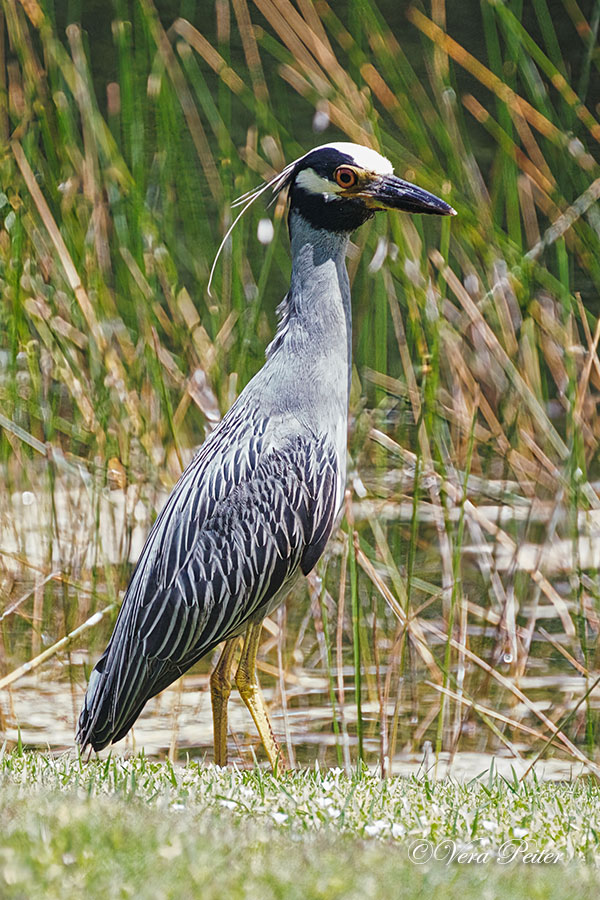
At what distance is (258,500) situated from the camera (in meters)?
3.65

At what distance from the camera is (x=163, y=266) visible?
15.4 ft

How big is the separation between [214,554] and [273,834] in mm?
1202

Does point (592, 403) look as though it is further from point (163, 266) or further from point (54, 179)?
point (54, 179)

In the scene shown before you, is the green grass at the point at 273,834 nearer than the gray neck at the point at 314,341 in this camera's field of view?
Yes

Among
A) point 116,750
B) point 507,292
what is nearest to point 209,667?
point 116,750

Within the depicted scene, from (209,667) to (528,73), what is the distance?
8.54 feet

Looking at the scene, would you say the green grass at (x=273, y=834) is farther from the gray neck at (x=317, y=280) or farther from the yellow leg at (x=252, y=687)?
the gray neck at (x=317, y=280)

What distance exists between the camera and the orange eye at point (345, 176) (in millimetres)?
3549

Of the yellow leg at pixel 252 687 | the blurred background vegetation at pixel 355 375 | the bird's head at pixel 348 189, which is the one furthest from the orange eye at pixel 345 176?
the yellow leg at pixel 252 687

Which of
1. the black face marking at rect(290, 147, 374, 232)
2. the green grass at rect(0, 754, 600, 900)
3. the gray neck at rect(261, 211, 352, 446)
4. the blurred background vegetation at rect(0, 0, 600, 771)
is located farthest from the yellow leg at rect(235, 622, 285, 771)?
the black face marking at rect(290, 147, 374, 232)

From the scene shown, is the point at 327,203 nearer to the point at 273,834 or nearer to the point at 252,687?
the point at 252,687

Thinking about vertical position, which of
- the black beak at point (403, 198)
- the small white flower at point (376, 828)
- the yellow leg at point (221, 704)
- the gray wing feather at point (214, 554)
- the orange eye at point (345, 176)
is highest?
the orange eye at point (345, 176)

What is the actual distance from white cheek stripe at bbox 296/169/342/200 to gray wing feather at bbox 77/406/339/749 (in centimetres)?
67

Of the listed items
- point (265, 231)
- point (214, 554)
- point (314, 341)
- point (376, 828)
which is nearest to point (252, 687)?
point (214, 554)
